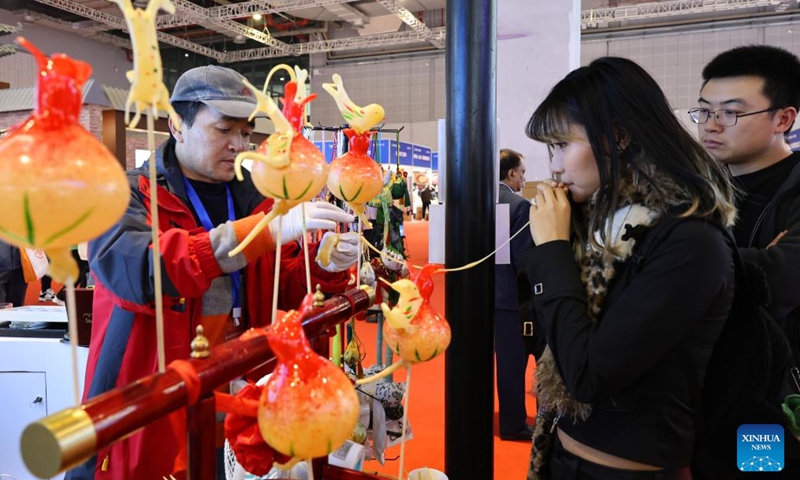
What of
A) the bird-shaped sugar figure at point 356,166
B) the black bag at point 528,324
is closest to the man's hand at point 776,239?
the black bag at point 528,324

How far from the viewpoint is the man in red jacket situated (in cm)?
115

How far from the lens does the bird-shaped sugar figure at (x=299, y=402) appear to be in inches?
23.3

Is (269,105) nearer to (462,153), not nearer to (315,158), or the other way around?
(315,158)

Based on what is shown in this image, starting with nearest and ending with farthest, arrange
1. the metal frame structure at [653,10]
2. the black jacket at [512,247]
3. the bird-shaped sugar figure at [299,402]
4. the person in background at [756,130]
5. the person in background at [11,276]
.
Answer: the bird-shaped sugar figure at [299,402] → the person in background at [756,130] → the black jacket at [512,247] → the person in background at [11,276] → the metal frame structure at [653,10]

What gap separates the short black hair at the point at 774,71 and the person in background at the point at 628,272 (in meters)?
0.78

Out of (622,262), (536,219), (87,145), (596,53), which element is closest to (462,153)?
(536,219)

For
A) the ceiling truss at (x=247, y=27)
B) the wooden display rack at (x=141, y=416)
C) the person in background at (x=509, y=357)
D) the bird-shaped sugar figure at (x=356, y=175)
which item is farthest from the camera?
the ceiling truss at (x=247, y=27)

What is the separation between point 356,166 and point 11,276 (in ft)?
14.0

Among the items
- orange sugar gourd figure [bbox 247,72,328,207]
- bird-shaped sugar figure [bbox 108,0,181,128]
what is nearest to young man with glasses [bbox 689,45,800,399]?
orange sugar gourd figure [bbox 247,72,328,207]

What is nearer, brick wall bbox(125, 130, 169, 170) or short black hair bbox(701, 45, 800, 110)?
short black hair bbox(701, 45, 800, 110)

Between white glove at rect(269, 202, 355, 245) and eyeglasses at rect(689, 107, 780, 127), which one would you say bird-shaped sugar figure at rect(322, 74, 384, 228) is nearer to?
white glove at rect(269, 202, 355, 245)

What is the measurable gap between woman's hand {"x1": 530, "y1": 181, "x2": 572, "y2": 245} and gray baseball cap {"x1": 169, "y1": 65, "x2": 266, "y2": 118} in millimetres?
760

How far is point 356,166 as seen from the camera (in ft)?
3.59

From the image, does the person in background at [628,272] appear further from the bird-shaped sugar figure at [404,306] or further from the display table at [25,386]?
the display table at [25,386]
